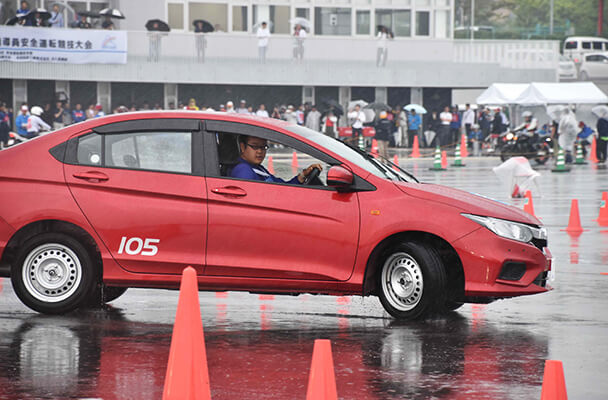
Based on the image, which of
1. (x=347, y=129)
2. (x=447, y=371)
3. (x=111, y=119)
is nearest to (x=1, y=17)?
(x=347, y=129)

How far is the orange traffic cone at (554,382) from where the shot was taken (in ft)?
18.5

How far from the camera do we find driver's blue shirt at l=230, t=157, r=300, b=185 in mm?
9453

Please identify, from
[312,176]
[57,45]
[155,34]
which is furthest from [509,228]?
[155,34]

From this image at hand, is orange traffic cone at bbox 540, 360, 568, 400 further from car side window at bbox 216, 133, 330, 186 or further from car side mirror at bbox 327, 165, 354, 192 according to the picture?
car side window at bbox 216, 133, 330, 186

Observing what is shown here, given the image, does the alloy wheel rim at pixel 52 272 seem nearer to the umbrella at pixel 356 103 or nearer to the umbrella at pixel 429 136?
the umbrella at pixel 356 103

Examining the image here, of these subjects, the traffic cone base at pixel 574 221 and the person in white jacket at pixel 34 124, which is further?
the person in white jacket at pixel 34 124

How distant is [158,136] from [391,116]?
39.4m

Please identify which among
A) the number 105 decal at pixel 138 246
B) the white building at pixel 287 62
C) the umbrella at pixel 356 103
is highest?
the white building at pixel 287 62

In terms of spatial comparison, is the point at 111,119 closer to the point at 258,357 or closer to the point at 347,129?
the point at 258,357

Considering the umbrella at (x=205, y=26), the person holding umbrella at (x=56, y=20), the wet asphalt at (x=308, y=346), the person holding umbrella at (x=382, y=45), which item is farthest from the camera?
the person holding umbrella at (x=382, y=45)

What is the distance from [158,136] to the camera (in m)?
9.59

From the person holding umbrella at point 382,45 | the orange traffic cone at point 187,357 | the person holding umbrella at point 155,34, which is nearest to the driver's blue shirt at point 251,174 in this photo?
the orange traffic cone at point 187,357

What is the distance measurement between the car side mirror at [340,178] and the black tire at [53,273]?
1.98 metres

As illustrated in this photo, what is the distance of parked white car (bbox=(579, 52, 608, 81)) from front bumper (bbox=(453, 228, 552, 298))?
190ft
